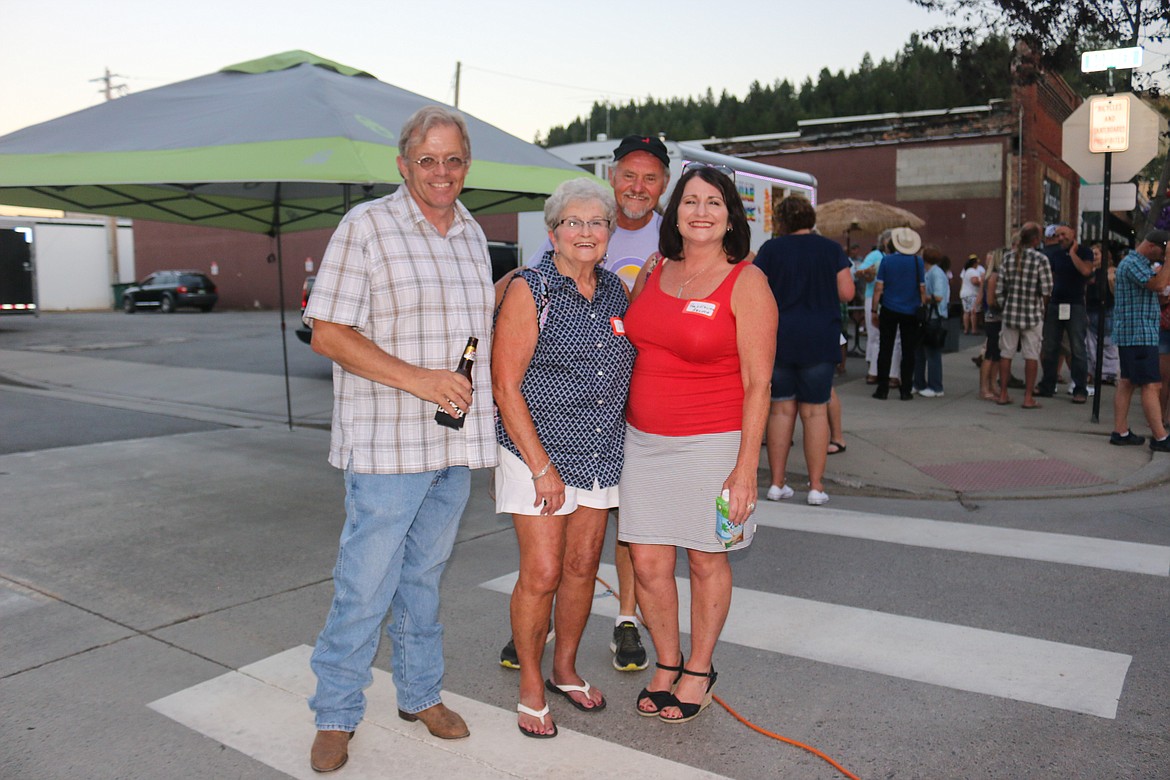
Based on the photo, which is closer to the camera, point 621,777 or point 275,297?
point 621,777

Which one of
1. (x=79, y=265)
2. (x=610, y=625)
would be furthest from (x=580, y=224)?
(x=79, y=265)

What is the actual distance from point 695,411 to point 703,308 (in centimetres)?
36

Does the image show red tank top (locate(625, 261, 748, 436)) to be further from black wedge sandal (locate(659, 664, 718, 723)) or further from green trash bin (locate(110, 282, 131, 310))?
green trash bin (locate(110, 282, 131, 310))

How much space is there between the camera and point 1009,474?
7.48m

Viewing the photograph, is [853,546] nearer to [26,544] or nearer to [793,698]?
[793,698]

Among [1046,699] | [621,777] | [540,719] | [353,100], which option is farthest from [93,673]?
[353,100]

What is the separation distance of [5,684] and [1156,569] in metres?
5.44

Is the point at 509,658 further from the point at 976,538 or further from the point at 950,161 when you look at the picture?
the point at 950,161

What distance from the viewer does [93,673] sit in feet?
12.6

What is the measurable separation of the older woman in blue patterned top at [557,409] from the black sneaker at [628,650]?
65 cm

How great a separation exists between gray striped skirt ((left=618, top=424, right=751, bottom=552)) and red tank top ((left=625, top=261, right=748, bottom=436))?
0.17 ft


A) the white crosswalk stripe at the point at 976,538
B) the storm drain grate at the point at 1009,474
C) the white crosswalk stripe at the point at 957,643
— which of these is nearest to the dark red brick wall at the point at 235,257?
the storm drain grate at the point at 1009,474

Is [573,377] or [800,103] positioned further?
[800,103]

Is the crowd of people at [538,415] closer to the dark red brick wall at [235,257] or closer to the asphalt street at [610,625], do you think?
the asphalt street at [610,625]
